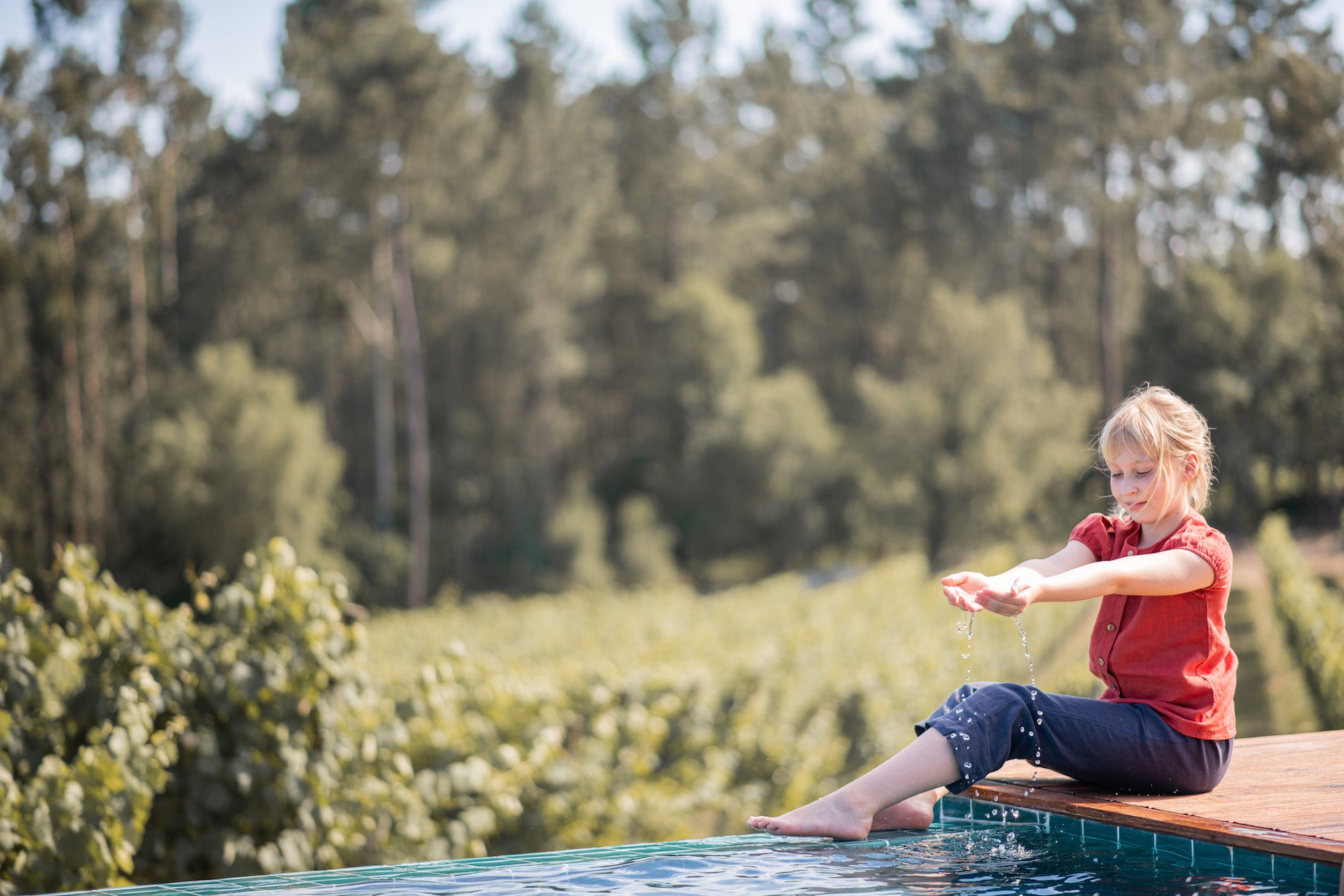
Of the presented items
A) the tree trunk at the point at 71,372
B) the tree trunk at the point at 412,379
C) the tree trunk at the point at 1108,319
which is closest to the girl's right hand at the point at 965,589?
the tree trunk at the point at 71,372

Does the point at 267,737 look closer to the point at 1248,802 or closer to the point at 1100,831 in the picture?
the point at 1100,831

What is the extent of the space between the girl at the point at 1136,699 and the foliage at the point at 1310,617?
631 cm

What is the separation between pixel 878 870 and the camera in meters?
2.91

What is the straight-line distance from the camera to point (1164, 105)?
27891 mm

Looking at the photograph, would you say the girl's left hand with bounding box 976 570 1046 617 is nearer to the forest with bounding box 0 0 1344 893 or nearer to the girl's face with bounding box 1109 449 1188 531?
the girl's face with bounding box 1109 449 1188 531

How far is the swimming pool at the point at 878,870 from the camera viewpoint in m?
2.79

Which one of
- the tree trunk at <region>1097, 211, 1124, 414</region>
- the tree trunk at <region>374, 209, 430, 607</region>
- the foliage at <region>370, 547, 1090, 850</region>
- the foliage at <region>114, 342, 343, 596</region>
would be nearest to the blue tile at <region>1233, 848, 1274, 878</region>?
the foliage at <region>370, 547, 1090, 850</region>

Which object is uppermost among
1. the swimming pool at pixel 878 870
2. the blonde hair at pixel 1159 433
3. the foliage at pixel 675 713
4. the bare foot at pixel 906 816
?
the blonde hair at pixel 1159 433

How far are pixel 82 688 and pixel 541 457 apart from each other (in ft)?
105

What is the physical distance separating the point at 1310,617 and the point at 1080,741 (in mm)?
9197

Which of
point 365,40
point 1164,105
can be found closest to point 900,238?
point 1164,105

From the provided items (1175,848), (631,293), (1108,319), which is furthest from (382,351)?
(1175,848)

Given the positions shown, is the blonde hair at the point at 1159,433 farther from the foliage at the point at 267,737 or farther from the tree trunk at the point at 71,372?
the tree trunk at the point at 71,372

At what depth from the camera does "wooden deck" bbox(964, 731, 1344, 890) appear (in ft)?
8.70
